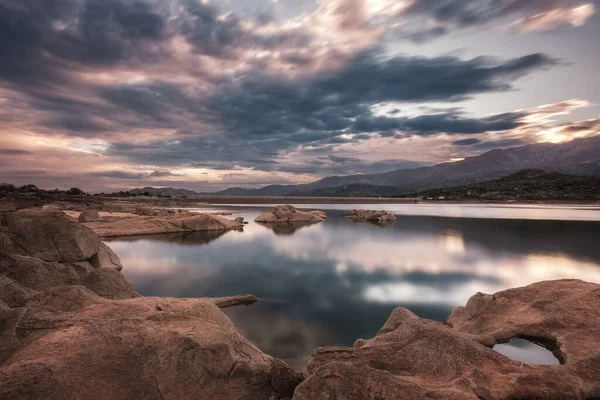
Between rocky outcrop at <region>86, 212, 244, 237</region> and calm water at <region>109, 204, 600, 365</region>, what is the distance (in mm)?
2238

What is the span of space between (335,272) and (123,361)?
15.7 meters

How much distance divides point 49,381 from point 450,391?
502cm

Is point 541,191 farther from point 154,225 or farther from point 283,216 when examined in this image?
point 154,225

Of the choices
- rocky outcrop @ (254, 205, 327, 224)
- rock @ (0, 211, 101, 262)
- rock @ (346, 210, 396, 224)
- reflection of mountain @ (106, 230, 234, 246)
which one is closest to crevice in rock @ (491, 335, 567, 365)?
rock @ (0, 211, 101, 262)

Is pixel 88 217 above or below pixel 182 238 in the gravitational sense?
above

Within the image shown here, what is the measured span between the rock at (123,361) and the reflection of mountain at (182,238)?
23.6 metres

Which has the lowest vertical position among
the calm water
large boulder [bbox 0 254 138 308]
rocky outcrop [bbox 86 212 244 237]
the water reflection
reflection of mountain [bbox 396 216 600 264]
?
reflection of mountain [bbox 396 216 600 264]

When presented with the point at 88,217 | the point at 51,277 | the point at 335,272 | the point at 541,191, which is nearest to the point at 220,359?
the point at 51,277

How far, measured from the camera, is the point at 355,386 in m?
3.97

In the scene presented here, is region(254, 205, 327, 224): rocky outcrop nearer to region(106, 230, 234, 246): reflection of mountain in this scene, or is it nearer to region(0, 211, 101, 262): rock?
A: region(106, 230, 234, 246): reflection of mountain

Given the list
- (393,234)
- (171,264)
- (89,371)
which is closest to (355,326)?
(89,371)

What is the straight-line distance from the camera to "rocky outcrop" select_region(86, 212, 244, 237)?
31934 mm

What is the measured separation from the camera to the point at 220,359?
498cm

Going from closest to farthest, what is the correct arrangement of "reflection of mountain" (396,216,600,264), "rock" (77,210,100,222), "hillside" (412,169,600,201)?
"reflection of mountain" (396,216,600,264) < "rock" (77,210,100,222) < "hillside" (412,169,600,201)
